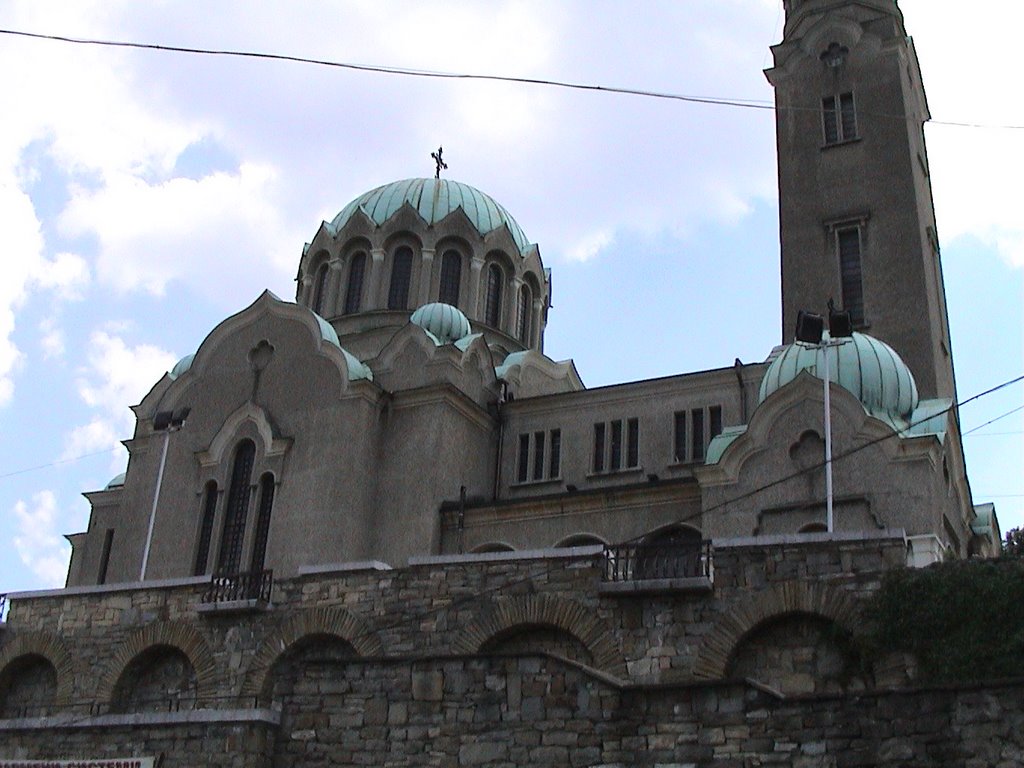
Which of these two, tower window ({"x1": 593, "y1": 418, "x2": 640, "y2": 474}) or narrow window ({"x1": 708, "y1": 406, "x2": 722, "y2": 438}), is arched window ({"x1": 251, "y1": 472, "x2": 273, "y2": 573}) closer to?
tower window ({"x1": 593, "y1": 418, "x2": 640, "y2": 474})

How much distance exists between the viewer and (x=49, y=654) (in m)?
22.8

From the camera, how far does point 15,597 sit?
938 inches

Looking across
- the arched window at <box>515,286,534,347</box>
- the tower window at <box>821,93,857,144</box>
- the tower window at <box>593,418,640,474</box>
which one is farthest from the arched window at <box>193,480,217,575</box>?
the tower window at <box>821,93,857,144</box>

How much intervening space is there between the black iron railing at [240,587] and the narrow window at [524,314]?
19.8m

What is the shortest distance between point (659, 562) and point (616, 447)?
1252cm

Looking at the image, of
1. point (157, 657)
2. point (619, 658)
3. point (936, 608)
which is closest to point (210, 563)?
point (157, 657)

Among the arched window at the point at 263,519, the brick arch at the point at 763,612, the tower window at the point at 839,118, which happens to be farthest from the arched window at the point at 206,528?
the tower window at the point at 839,118

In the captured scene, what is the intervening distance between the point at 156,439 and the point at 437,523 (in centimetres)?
853

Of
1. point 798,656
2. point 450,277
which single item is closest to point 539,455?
point 450,277

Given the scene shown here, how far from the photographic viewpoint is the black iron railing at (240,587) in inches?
828

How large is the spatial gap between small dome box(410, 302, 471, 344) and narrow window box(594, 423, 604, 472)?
4.95 m

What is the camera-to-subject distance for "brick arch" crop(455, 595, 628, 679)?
1825cm

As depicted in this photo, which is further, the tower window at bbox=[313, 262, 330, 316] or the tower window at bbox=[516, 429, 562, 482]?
the tower window at bbox=[313, 262, 330, 316]

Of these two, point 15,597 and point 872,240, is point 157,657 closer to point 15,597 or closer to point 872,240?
point 15,597
